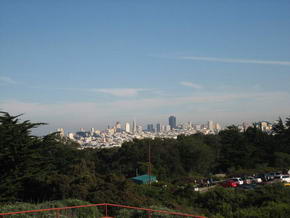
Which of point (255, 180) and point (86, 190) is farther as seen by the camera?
point (255, 180)

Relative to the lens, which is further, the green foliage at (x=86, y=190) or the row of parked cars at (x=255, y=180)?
the row of parked cars at (x=255, y=180)

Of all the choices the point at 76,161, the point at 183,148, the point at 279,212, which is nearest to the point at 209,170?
the point at 183,148

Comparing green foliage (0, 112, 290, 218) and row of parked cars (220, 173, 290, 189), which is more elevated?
green foliage (0, 112, 290, 218)

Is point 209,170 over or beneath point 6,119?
beneath

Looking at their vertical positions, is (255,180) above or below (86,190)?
below

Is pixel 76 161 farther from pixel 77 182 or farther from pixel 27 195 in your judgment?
pixel 77 182

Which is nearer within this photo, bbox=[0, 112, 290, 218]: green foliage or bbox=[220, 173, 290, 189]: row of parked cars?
bbox=[0, 112, 290, 218]: green foliage

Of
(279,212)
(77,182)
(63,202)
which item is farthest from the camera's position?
(77,182)

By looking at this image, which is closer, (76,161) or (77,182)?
(77,182)

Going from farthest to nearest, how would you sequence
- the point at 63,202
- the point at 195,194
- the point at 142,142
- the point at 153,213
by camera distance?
the point at 142,142 < the point at 195,194 < the point at 63,202 < the point at 153,213

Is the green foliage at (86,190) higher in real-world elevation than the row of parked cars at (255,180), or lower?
higher
